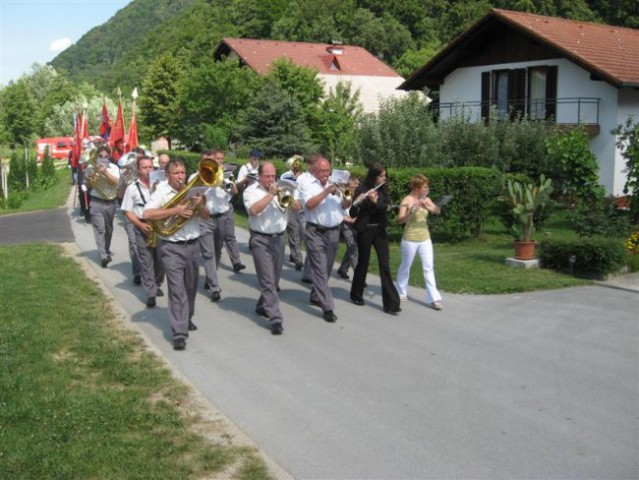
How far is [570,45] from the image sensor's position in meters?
24.6

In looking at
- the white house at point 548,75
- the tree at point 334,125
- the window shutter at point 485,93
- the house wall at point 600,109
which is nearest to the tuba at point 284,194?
the white house at point 548,75

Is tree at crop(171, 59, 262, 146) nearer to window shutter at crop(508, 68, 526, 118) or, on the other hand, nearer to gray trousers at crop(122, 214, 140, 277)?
window shutter at crop(508, 68, 526, 118)

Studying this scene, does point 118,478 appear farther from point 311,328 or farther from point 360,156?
point 360,156

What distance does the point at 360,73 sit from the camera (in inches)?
2157

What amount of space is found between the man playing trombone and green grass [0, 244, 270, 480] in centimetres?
150

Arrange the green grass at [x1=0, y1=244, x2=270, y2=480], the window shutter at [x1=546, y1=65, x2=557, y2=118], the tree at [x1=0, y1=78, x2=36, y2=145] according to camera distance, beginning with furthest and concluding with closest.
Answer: the tree at [x1=0, y1=78, x2=36, y2=145]
the window shutter at [x1=546, y1=65, x2=557, y2=118]
the green grass at [x1=0, y1=244, x2=270, y2=480]

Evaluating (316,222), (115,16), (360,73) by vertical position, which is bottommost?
(316,222)

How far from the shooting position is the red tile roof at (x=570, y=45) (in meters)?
23.2

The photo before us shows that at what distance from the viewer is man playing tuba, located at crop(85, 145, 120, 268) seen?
42.1 ft

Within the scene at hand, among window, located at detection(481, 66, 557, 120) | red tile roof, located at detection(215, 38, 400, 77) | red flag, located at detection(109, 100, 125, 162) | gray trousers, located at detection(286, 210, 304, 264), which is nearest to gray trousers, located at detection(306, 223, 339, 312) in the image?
gray trousers, located at detection(286, 210, 304, 264)

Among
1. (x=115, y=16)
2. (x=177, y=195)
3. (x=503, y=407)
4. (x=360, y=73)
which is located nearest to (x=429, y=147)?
(x=177, y=195)

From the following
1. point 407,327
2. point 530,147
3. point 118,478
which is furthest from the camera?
point 530,147

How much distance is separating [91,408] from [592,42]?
23.7 metres

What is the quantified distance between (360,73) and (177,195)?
1890 inches
